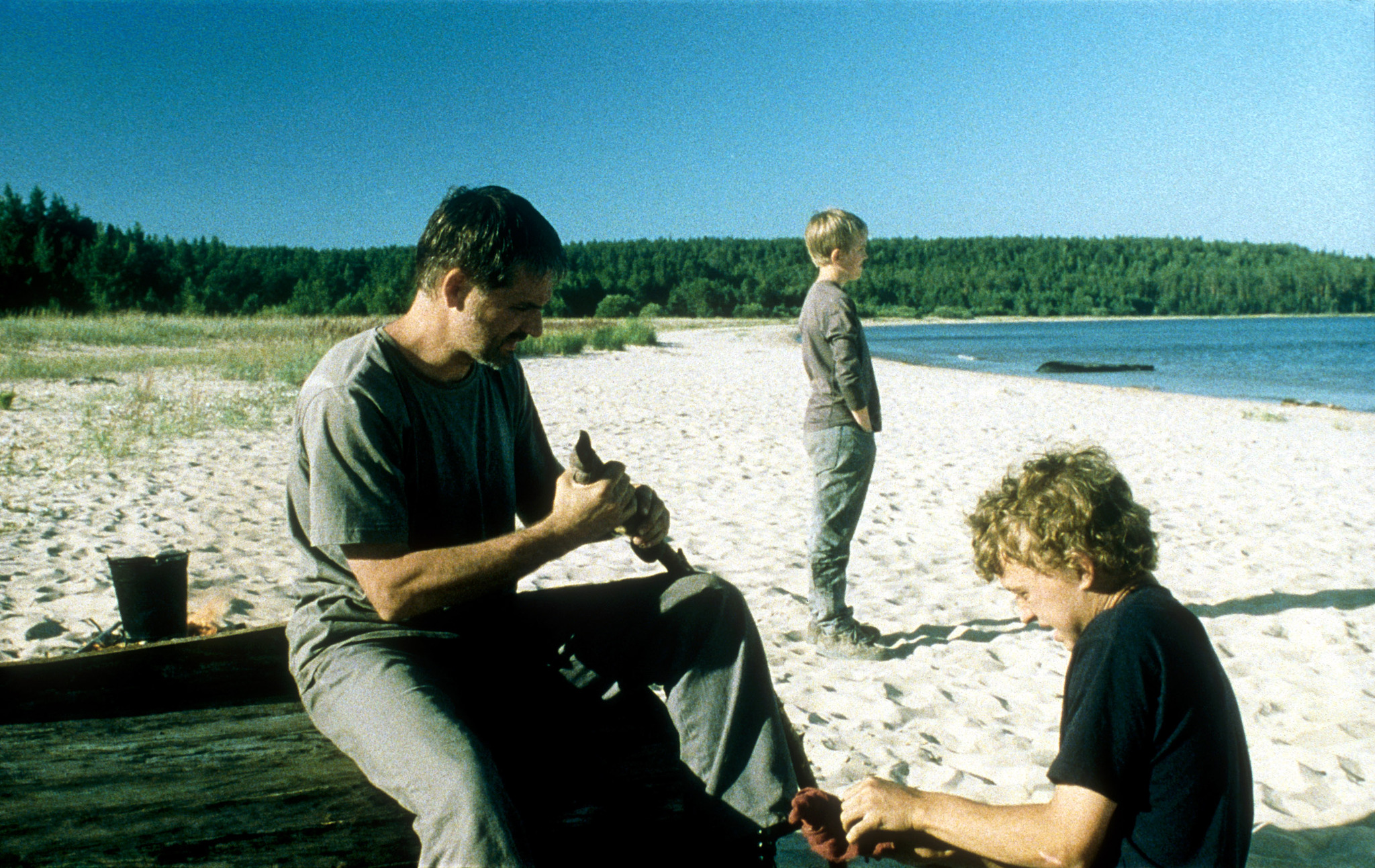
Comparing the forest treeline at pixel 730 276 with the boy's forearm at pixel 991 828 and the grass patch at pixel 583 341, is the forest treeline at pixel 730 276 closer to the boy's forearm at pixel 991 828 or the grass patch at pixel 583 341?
the grass patch at pixel 583 341

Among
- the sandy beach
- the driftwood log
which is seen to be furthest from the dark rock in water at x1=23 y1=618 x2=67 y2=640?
the driftwood log

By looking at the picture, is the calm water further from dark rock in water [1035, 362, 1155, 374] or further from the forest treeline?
the forest treeline

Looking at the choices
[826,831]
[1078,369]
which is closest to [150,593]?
[826,831]

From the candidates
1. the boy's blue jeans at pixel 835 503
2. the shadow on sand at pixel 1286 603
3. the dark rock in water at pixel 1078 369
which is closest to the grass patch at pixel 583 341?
the dark rock in water at pixel 1078 369

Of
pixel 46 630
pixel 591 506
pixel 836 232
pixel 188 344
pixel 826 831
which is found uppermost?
pixel 836 232

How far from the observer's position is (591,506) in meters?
2.01

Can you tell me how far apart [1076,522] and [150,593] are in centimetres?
299

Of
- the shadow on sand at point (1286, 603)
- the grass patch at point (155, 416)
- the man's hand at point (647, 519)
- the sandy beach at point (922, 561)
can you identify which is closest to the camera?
the man's hand at point (647, 519)

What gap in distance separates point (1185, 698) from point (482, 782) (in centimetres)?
121

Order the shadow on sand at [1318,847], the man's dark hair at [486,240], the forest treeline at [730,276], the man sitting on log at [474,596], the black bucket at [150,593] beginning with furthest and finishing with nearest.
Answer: the forest treeline at [730,276] → the black bucket at [150,593] → the shadow on sand at [1318,847] → the man's dark hair at [486,240] → the man sitting on log at [474,596]

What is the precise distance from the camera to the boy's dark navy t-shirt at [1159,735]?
1.39 metres

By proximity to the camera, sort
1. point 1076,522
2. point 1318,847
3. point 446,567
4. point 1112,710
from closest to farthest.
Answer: point 1112,710 < point 1076,522 < point 446,567 < point 1318,847

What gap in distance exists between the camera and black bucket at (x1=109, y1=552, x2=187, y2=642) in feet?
9.61

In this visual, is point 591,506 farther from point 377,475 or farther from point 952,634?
point 952,634
